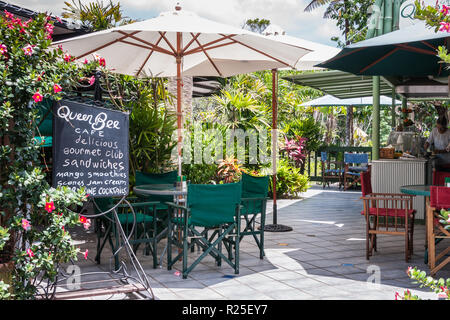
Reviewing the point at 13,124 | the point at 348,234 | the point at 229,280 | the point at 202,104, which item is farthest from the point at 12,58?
the point at 202,104

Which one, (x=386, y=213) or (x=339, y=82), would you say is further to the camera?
(x=339, y=82)

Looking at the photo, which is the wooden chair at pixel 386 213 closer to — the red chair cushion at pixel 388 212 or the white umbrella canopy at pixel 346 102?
the red chair cushion at pixel 388 212

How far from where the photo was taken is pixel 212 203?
4.16 meters

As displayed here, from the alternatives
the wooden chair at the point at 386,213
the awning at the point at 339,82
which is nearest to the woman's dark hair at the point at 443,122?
the awning at the point at 339,82

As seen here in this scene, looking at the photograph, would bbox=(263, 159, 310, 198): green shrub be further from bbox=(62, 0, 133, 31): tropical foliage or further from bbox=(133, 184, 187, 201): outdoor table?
bbox=(133, 184, 187, 201): outdoor table

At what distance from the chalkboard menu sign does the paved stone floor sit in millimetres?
908

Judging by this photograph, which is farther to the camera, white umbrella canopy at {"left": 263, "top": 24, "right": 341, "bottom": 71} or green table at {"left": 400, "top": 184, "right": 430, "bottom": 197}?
white umbrella canopy at {"left": 263, "top": 24, "right": 341, "bottom": 71}

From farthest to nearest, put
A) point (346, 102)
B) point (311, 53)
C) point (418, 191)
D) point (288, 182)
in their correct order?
point (346, 102) → point (288, 182) → point (311, 53) → point (418, 191)

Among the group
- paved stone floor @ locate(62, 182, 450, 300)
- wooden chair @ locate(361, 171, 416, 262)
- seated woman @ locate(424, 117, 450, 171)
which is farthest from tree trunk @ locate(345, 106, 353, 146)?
wooden chair @ locate(361, 171, 416, 262)

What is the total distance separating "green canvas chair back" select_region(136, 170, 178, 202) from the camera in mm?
5207

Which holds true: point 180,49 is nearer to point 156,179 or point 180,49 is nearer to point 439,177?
point 156,179

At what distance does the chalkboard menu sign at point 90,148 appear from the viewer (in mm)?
3170

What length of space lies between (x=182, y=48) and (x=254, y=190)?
5.91 feet

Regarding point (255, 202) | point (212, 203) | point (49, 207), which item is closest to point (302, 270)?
point (255, 202)
